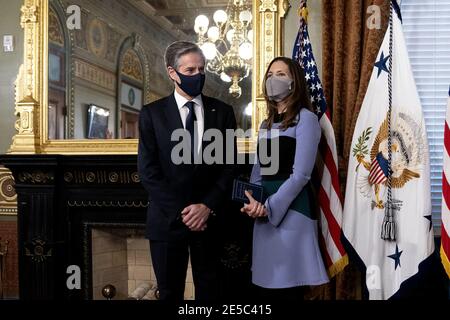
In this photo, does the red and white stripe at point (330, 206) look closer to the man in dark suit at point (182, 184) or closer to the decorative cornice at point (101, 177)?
the man in dark suit at point (182, 184)

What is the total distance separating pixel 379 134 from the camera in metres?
2.76

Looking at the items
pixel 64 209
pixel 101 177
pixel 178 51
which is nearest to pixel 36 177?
pixel 64 209

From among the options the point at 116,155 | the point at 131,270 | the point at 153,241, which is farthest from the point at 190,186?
the point at 131,270

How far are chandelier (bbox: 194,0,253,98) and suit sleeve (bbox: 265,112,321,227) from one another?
0.99m

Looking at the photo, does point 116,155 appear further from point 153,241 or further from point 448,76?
point 448,76

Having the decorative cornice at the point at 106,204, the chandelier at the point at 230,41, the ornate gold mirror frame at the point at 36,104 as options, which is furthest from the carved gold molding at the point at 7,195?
the chandelier at the point at 230,41

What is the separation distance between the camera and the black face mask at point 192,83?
232cm

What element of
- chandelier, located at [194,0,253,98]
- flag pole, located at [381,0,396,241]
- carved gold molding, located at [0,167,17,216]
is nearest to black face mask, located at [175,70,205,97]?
chandelier, located at [194,0,253,98]

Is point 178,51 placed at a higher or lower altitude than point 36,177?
higher

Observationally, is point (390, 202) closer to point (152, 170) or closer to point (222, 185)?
point (222, 185)

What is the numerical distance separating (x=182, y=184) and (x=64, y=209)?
55.1 inches

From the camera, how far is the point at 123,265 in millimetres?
3645

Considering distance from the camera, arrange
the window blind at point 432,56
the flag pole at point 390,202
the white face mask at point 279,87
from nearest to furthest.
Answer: the white face mask at point 279,87 → the flag pole at point 390,202 → the window blind at point 432,56

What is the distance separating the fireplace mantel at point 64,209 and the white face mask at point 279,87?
111cm
